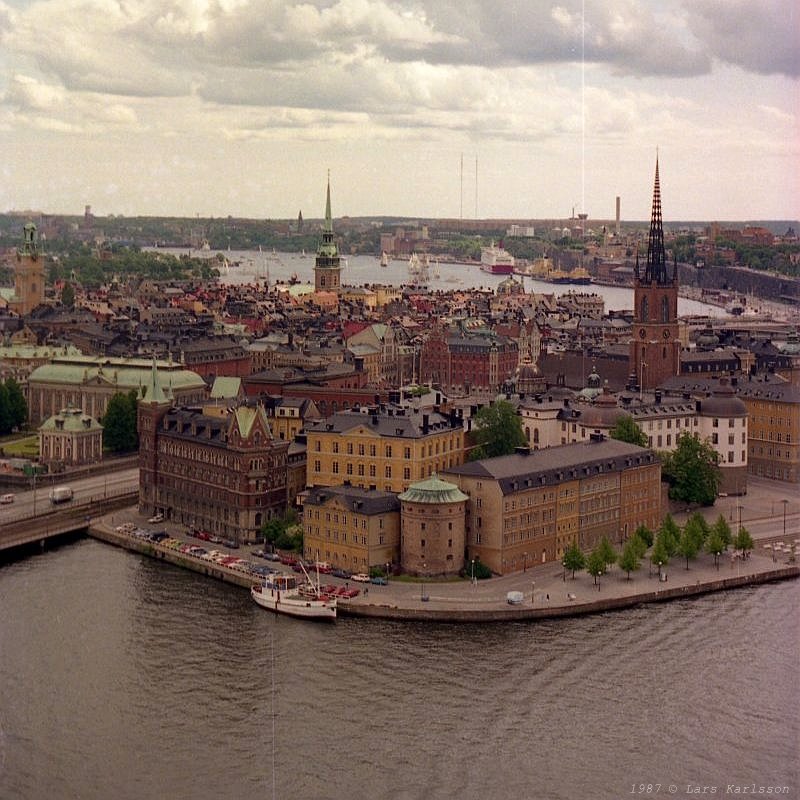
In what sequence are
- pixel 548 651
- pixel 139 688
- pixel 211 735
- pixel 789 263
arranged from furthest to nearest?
pixel 789 263, pixel 548 651, pixel 139 688, pixel 211 735

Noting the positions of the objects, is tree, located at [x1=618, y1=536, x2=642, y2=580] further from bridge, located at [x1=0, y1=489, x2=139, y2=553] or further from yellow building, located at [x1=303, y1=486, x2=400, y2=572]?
bridge, located at [x1=0, y1=489, x2=139, y2=553]

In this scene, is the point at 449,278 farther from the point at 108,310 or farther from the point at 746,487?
the point at 746,487

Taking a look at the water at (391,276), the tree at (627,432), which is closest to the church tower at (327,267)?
the water at (391,276)

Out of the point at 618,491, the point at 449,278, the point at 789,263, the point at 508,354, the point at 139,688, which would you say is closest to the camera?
the point at 139,688

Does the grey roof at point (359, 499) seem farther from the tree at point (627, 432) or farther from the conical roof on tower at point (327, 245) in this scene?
the conical roof on tower at point (327, 245)

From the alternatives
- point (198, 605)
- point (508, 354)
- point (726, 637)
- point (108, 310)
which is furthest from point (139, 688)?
point (108, 310)

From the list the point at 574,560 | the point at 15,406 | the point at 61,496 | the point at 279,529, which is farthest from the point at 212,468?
the point at 15,406
